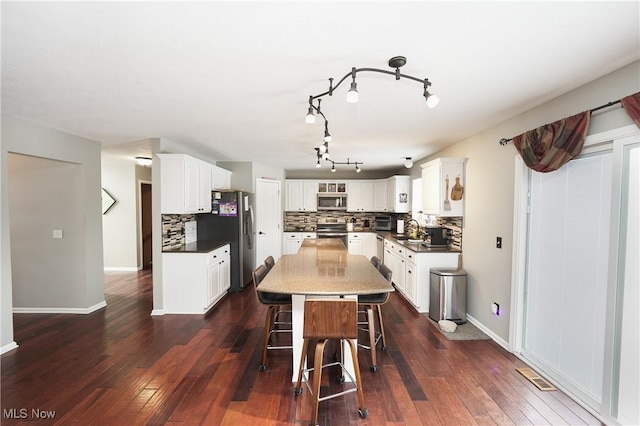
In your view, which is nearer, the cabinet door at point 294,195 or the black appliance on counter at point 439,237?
the black appliance on counter at point 439,237

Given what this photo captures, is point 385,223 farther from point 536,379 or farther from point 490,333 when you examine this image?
point 536,379

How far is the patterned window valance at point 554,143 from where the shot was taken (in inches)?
83.5

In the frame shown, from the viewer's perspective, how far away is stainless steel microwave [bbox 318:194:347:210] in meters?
7.29

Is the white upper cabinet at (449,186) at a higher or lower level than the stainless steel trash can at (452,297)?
higher

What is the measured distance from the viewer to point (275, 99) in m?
2.44

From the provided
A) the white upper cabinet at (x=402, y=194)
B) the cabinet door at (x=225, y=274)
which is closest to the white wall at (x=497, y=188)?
the white upper cabinet at (x=402, y=194)

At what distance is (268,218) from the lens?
20.7 ft

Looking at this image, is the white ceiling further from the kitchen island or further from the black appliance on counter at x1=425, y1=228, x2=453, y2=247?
the black appliance on counter at x1=425, y1=228, x2=453, y2=247

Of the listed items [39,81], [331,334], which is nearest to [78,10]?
[39,81]

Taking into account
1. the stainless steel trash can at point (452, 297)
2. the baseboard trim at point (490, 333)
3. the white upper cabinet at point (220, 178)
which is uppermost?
the white upper cabinet at point (220, 178)

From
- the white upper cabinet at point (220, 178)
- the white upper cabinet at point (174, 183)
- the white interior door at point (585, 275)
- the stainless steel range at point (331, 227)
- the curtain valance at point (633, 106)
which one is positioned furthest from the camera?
the stainless steel range at point (331, 227)

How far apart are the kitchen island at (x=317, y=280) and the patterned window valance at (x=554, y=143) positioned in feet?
5.42

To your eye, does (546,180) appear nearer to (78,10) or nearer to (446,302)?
(446,302)

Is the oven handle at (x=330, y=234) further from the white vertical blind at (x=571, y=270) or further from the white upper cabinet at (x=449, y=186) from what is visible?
the white vertical blind at (x=571, y=270)
